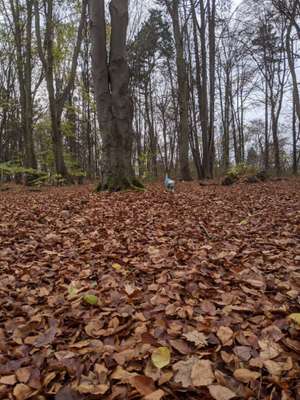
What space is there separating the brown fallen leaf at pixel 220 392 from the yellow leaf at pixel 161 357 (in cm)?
26

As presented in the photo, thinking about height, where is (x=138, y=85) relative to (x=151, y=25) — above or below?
below

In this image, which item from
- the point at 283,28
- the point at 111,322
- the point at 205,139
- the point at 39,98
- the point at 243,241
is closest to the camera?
the point at 111,322

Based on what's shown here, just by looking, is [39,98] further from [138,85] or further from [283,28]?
[283,28]

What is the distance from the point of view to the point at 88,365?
1605 millimetres

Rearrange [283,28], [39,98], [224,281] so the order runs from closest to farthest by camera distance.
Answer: [224,281]
[283,28]
[39,98]

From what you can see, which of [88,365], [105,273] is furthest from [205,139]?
[88,365]

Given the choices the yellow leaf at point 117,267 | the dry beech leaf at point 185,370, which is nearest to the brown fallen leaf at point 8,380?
the dry beech leaf at point 185,370

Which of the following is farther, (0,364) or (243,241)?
(243,241)

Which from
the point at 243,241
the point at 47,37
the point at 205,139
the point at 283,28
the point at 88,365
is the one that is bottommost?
the point at 88,365

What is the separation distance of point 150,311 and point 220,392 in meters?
0.79

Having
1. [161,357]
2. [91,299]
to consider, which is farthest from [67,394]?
[91,299]

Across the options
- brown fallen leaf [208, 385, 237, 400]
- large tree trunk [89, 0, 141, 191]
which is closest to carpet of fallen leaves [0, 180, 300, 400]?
brown fallen leaf [208, 385, 237, 400]

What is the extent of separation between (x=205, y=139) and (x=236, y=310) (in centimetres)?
1297

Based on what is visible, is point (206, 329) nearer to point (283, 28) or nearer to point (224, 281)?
point (224, 281)
